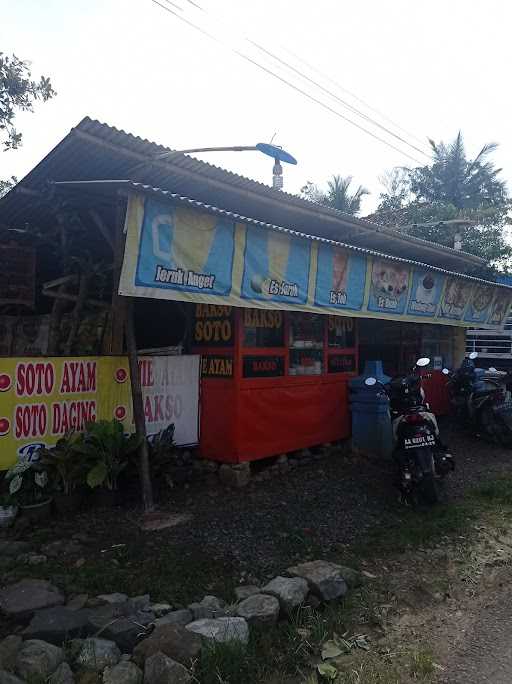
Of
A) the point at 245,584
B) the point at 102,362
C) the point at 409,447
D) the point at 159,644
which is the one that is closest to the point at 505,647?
the point at 245,584

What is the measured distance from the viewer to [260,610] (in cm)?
317

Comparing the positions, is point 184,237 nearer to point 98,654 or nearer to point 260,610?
point 260,610

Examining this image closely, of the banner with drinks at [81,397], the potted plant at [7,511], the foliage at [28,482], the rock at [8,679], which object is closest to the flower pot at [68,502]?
the foliage at [28,482]

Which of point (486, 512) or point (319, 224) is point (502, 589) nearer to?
point (486, 512)

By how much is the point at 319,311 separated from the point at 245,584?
3237 millimetres

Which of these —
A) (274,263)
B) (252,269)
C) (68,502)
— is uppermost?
(274,263)

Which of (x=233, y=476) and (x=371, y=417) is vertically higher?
(x=371, y=417)

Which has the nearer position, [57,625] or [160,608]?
[57,625]

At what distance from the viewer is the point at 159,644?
276 cm

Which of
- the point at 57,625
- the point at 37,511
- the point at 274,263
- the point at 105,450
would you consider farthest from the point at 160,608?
the point at 274,263

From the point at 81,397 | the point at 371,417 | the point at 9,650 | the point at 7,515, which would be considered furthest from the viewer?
the point at 371,417

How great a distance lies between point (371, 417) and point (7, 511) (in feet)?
15.3

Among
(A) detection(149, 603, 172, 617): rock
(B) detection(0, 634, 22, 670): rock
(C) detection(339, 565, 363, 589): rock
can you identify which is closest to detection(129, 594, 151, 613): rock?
(A) detection(149, 603, 172, 617): rock

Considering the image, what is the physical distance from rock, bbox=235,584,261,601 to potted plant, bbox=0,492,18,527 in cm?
208
